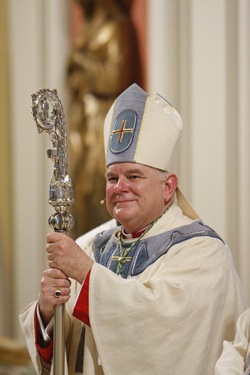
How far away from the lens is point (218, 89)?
616 centimetres

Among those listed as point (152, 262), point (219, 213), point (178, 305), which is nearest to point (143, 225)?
point (152, 262)

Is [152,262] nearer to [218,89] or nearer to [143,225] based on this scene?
[143,225]

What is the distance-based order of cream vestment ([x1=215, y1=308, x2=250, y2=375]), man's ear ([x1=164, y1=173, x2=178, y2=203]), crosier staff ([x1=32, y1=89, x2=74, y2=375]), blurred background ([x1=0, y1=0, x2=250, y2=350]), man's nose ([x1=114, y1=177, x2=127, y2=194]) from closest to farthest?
cream vestment ([x1=215, y1=308, x2=250, y2=375]) → crosier staff ([x1=32, y1=89, x2=74, y2=375]) → man's nose ([x1=114, y1=177, x2=127, y2=194]) → man's ear ([x1=164, y1=173, x2=178, y2=203]) → blurred background ([x1=0, y1=0, x2=250, y2=350])

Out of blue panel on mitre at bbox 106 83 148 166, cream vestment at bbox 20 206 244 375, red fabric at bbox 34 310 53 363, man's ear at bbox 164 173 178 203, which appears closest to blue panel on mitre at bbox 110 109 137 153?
blue panel on mitre at bbox 106 83 148 166

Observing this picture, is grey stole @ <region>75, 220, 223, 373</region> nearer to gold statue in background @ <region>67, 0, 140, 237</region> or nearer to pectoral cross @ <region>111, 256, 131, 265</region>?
pectoral cross @ <region>111, 256, 131, 265</region>

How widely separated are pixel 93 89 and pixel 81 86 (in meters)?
0.10

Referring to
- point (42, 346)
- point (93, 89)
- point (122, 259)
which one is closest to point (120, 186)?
point (122, 259)

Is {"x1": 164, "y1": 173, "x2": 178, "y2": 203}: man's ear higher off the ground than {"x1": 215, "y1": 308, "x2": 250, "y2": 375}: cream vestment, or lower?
higher

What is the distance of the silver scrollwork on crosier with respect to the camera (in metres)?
3.87

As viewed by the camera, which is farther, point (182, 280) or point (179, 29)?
point (179, 29)

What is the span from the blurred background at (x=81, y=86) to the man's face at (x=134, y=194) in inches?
79.3

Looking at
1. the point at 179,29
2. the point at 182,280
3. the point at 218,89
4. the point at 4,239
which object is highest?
the point at 179,29

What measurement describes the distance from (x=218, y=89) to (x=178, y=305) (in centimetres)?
252

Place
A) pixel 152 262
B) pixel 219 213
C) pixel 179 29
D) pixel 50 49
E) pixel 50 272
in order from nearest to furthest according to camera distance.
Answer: pixel 50 272 → pixel 152 262 → pixel 219 213 → pixel 179 29 → pixel 50 49
